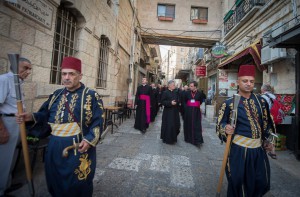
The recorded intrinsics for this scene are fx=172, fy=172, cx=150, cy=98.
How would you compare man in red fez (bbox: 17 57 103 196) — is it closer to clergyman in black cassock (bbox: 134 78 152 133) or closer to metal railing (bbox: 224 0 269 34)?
clergyman in black cassock (bbox: 134 78 152 133)

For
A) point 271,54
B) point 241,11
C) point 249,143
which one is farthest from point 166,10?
point 249,143

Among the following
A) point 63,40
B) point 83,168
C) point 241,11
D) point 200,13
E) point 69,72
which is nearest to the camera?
point 83,168

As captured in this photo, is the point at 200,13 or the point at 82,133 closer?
the point at 82,133

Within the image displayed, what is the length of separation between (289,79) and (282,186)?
3985 mm

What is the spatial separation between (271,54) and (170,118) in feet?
13.2

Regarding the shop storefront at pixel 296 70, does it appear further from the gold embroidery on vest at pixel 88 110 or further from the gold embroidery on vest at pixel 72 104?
the gold embroidery on vest at pixel 72 104

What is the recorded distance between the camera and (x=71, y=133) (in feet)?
5.84

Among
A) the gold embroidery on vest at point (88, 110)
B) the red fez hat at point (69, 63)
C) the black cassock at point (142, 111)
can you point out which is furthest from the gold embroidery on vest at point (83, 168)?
the black cassock at point (142, 111)

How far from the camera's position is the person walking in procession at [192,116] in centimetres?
525

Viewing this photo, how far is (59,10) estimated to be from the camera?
173 inches

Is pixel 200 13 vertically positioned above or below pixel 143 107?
above

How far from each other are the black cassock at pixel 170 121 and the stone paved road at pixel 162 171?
273mm

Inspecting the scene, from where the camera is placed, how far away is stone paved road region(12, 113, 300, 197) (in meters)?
2.65

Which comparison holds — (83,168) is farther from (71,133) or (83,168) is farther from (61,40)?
(61,40)
